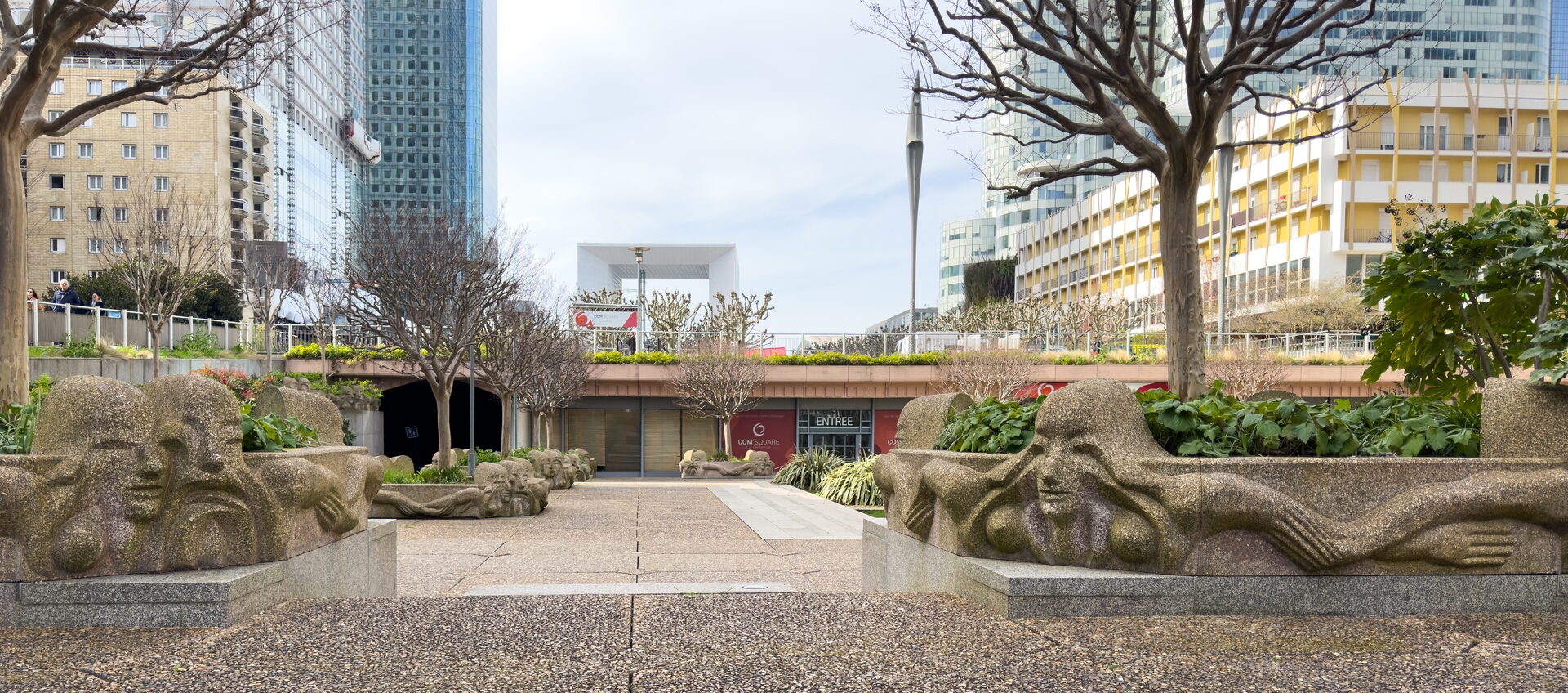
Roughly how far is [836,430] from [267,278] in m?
22.5

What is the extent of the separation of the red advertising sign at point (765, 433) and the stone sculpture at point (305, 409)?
29515 mm

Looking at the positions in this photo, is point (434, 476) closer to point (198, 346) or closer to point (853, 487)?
point (853, 487)

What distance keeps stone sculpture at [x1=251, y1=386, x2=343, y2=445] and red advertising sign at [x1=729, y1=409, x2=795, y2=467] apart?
29515mm

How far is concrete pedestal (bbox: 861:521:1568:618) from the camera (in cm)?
482

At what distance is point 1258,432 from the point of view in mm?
5266

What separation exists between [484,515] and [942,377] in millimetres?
22201

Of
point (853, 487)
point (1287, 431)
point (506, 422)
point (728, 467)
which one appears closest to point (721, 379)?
point (728, 467)

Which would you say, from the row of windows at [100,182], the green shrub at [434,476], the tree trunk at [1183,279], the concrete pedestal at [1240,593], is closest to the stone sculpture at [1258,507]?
the concrete pedestal at [1240,593]

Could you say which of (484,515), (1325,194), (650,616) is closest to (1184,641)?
(650,616)

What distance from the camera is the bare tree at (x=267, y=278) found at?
130 ft

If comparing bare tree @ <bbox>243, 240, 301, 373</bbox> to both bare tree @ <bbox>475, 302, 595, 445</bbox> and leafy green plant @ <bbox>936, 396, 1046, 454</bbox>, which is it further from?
leafy green plant @ <bbox>936, 396, 1046, 454</bbox>

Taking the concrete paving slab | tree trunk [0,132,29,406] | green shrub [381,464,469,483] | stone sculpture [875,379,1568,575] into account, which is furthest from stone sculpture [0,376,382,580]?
green shrub [381,464,469,483]

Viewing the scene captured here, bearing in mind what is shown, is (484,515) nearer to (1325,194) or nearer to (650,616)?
(650,616)

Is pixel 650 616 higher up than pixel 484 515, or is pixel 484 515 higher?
pixel 650 616
